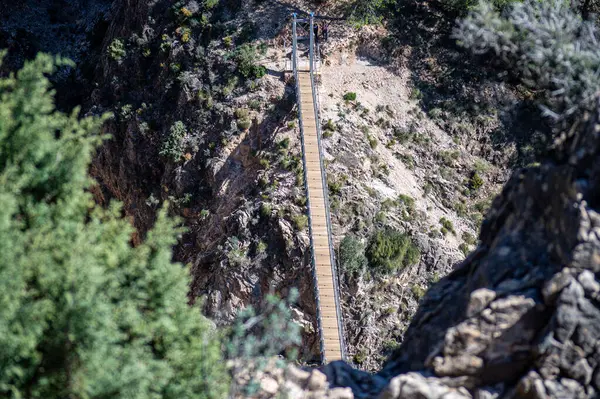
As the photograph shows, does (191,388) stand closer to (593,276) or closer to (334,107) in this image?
(593,276)

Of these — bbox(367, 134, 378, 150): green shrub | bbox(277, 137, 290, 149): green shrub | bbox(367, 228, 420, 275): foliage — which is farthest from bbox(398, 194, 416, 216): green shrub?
bbox(277, 137, 290, 149): green shrub

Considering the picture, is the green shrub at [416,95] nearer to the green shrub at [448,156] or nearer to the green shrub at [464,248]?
the green shrub at [448,156]

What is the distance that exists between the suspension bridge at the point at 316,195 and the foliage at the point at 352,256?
1.63 m

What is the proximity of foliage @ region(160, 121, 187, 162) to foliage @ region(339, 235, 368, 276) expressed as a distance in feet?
42.1

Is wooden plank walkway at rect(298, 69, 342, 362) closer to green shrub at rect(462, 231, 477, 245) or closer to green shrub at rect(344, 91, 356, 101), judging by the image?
green shrub at rect(344, 91, 356, 101)

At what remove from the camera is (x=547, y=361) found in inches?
717

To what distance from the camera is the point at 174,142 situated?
45812 mm

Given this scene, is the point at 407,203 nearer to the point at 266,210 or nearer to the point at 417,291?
the point at 417,291

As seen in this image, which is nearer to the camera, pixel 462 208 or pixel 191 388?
pixel 191 388

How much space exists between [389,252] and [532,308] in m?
21.2

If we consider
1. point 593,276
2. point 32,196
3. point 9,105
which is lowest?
point 593,276

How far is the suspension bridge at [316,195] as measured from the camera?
34.5 meters

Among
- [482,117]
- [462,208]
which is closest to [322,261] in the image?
[462,208]

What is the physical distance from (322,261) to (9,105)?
66.0 feet
